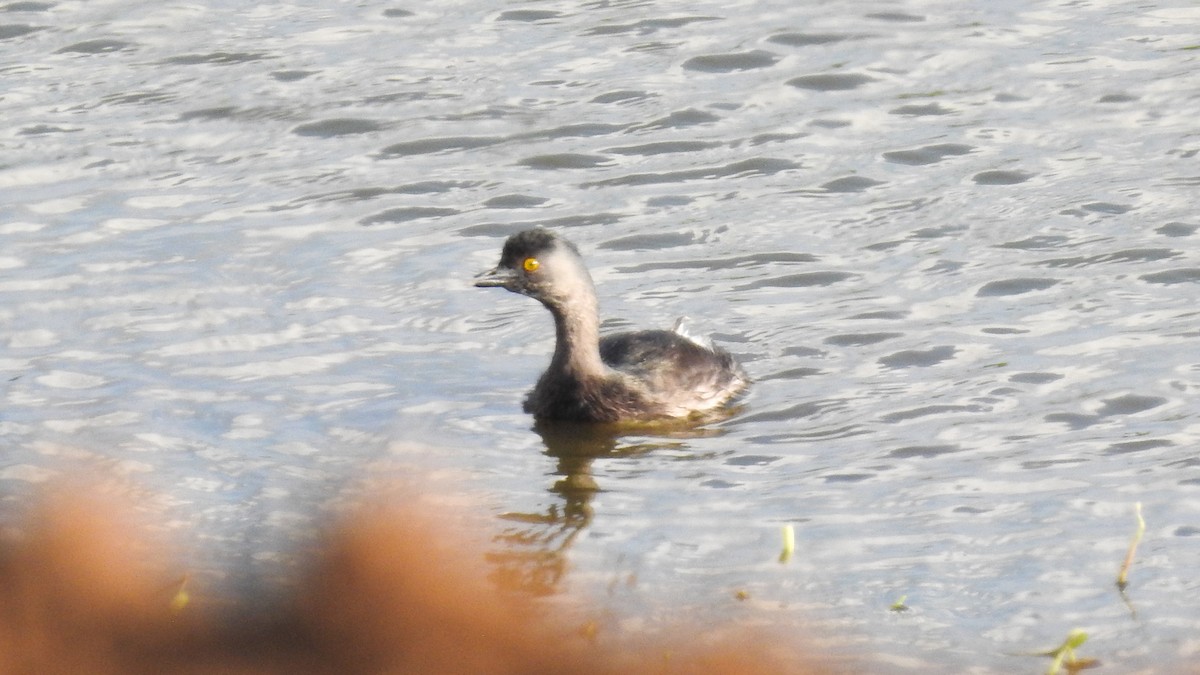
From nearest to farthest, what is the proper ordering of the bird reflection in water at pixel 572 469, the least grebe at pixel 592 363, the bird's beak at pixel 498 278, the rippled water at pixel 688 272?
the bird reflection in water at pixel 572 469
the rippled water at pixel 688 272
the least grebe at pixel 592 363
the bird's beak at pixel 498 278

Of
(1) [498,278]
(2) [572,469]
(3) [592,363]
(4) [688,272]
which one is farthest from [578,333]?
(4) [688,272]

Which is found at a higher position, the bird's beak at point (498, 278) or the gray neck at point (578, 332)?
the bird's beak at point (498, 278)

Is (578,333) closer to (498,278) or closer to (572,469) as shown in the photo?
(498,278)

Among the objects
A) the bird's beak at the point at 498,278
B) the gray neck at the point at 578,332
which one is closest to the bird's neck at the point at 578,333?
the gray neck at the point at 578,332

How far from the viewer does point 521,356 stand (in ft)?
35.2

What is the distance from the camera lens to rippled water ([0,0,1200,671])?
7250mm

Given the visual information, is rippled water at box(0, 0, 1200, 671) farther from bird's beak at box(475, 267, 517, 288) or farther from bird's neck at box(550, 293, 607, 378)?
bird's beak at box(475, 267, 517, 288)

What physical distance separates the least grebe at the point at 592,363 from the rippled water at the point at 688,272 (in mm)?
254

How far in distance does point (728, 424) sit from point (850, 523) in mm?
1972

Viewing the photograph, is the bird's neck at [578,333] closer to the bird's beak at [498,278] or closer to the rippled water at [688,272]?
the bird's beak at [498,278]

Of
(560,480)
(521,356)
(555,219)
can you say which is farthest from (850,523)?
(555,219)

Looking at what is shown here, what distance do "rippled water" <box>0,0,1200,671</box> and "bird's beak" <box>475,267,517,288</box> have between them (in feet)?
1.91

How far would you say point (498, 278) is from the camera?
995 centimetres

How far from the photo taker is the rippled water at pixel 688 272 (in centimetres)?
725
